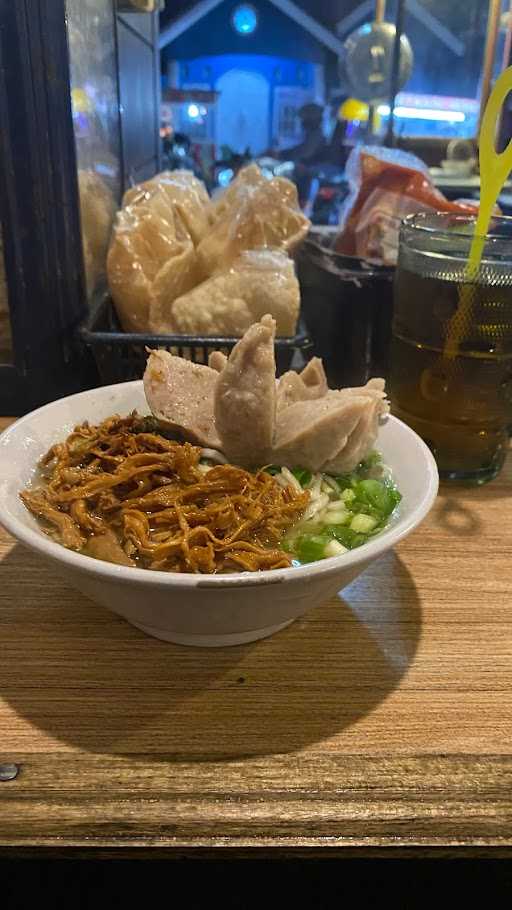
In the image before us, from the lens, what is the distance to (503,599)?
835 mm

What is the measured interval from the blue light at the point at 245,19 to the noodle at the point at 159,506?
21.8 feet

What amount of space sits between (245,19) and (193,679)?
6.96 m

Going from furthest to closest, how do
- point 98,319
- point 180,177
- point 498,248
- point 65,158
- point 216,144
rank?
point 216,144, point 180,177, point 98,319, point 65,158, point 498,248

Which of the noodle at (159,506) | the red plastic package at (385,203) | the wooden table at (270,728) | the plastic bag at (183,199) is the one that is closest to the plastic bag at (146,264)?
the plastic bag at (183,199)

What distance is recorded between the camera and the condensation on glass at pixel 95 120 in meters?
1.23

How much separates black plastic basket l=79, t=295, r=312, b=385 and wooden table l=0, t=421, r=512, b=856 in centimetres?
44

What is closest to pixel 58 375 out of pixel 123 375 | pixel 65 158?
pixel 123 375

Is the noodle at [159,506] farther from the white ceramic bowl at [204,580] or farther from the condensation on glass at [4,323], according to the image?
the condensation on glass at [4,323]

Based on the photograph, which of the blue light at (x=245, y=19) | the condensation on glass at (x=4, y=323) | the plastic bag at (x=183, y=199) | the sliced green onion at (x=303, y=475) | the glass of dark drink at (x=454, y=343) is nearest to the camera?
the sliced green onion at (x=303, y=475)

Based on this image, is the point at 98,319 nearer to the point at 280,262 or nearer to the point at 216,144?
the point at 280,262

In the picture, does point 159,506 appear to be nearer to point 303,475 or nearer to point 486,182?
point 303,475

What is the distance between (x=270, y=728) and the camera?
0.64m

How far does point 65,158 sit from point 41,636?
0.78m

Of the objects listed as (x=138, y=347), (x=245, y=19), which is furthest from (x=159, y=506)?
(x=245, y=19)
